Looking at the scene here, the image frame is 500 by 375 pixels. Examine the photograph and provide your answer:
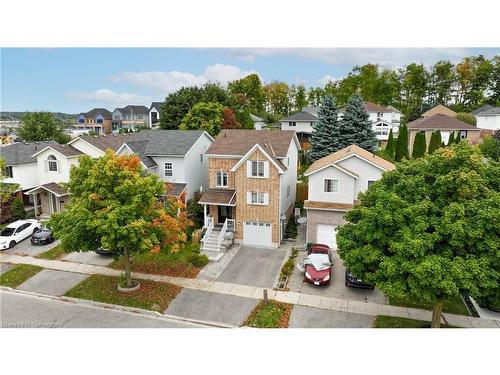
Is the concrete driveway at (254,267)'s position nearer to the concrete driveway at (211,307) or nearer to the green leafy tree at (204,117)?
the concrete driveway at (211,307)

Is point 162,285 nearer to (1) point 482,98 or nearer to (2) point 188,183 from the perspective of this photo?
(2) point 188,183

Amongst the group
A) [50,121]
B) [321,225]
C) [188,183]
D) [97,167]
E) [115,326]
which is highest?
[50,121]

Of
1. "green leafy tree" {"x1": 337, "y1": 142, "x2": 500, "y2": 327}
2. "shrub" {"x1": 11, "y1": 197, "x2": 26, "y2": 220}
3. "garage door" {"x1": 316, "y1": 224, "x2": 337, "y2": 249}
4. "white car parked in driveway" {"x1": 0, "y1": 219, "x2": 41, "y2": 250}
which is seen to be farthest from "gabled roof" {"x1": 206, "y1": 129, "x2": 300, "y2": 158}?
"shrub" {"x1": 11, "y1": 197, "x2": 26, "y2": 220}

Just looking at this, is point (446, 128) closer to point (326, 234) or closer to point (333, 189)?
point (333, 189)

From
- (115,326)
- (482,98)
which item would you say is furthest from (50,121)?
(482,98)

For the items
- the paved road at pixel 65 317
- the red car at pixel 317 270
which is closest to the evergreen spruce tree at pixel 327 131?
the red car at pixel 317 270

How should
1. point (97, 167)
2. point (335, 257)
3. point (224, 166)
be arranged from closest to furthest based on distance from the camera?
point (97, 167) < point (335, 257) < point (224, 166)
